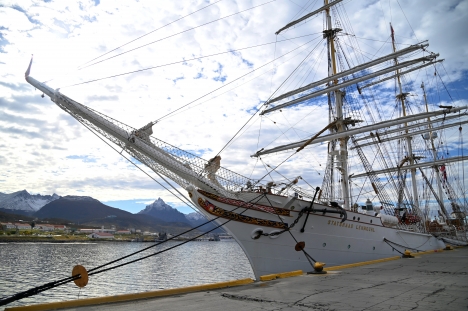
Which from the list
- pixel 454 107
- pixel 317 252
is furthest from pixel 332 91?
pixel 317 252

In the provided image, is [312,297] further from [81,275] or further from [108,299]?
[81,275]

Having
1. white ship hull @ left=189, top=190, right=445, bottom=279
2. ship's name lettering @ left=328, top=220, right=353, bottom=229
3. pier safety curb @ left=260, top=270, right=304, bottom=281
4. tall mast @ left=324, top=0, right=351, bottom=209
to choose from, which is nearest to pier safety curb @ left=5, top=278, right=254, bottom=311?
pier safety curb @ left=260, top=270, right=304, bottom=281

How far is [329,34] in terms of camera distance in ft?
71.3

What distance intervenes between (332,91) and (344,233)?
9.53m

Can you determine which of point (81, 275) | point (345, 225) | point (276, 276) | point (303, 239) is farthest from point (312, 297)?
point (345, 225)

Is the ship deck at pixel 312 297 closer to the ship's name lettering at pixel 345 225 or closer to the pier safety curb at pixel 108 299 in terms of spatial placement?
the pier safety curb at pixel 108 299

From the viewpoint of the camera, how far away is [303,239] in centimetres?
1266

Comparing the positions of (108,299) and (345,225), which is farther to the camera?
(345,225)

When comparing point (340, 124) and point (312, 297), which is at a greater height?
point (340, 124)

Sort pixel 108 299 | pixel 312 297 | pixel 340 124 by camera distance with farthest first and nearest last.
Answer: pixel 340 124
pixel 312 297
pixel 108 299

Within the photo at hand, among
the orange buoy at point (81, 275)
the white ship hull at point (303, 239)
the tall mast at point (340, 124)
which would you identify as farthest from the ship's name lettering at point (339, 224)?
the orange buoy at point (81, 275)

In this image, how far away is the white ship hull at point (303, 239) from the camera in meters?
12.0

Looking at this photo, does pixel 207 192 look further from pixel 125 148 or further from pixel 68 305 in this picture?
pixel 68 305

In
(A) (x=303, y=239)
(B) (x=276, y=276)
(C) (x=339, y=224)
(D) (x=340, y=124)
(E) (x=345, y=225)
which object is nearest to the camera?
(B) (x=276, y=276)
